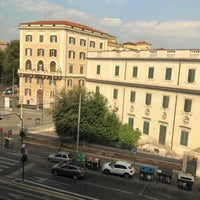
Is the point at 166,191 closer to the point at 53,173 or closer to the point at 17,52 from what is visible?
the point at 53,173

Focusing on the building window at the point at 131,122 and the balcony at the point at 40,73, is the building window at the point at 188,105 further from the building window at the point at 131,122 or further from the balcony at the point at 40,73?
the balcony at the point at 40,73

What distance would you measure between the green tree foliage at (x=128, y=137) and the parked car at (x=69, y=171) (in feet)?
36.7

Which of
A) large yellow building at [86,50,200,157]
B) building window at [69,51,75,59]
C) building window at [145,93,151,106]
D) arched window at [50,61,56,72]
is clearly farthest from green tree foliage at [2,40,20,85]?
building window at [145,93,151,106]

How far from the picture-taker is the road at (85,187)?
23438 millimetres

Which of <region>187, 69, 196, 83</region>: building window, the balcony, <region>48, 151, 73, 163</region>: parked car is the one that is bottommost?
<region>48, 151, 73, 163</region>: parked car

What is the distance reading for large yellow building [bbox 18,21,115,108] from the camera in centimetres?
6625

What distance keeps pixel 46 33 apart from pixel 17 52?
97.1ft

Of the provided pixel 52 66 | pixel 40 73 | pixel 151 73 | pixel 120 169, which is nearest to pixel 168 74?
pixel 151 73

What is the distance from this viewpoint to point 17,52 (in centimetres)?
9194

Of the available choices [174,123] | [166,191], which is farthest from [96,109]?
[166,191]

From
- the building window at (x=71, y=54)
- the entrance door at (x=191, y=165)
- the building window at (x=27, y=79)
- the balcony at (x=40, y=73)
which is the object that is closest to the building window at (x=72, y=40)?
the building window at (x=71, y=54)

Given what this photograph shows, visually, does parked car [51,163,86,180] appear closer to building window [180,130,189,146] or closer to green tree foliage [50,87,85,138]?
green tree foliage [50,87,85,138]

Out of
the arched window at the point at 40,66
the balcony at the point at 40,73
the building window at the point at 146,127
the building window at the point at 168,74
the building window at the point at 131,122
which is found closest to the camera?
the building window at the point at 168,74

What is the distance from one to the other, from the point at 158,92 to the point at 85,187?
18252 mm
